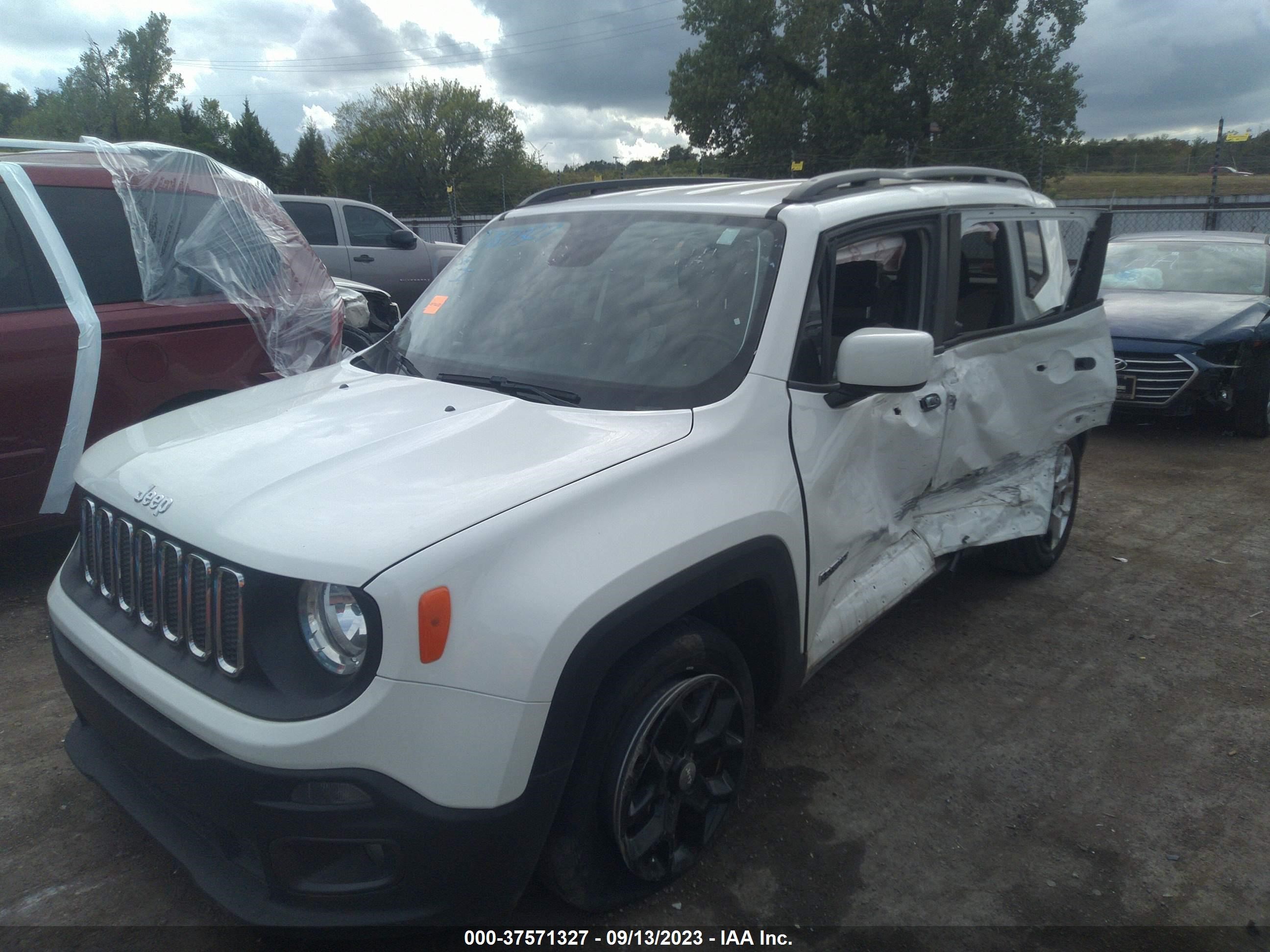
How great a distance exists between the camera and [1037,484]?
14.5 feet

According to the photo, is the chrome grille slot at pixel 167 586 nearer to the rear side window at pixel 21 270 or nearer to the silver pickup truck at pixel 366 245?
the rear side window at pixel 21 270

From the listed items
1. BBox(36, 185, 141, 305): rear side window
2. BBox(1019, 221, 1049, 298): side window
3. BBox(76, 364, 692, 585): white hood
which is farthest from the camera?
BBox(36, 185, 141, 305): rear side window

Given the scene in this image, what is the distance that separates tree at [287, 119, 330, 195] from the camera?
193 feet

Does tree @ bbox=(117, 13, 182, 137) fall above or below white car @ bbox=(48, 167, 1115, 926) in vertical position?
above

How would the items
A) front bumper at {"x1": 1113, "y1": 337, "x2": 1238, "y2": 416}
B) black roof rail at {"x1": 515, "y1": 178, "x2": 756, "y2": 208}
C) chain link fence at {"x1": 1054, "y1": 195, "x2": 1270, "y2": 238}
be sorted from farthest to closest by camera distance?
chain link fence at {"x1": 1054, "y1": 195, "x2": 1270, "y2": 238} < front bumper at {"x1": 1113, "y1": 337, "x2": 1238, "y2": 416} < black roof rail at {"x1": 515, "y1": 178, "x2": 756, "y2": 208}

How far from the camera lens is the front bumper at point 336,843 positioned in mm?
1857

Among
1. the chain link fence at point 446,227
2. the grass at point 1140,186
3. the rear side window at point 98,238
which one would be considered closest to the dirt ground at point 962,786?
the rear side window at point 98,238

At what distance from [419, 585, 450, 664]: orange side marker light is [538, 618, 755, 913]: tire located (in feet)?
1.58

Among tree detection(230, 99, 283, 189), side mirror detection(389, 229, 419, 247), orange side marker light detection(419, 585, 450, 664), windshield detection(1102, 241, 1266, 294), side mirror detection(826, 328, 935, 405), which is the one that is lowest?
orange side marker light detection(419, 585, 450, 664)

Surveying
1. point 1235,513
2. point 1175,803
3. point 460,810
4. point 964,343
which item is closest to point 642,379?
point 460,810

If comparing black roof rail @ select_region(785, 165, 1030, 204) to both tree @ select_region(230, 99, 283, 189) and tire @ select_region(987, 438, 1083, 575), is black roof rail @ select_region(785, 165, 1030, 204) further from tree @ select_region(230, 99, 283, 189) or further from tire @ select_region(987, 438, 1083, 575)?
tree @ select_region(230, 99, 283, 189)

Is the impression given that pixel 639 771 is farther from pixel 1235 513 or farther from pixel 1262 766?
pixel 1235 513

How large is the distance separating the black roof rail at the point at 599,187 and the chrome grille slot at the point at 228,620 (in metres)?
2.39

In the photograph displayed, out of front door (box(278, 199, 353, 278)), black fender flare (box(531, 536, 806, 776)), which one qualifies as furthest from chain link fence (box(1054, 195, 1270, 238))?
black fender flare (box(531, 536, 806, 776))
